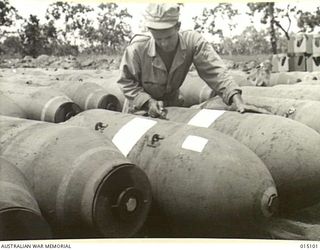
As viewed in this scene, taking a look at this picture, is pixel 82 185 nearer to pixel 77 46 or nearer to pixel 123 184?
pixel 123 184

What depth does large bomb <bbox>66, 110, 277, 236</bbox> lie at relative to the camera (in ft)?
4.30

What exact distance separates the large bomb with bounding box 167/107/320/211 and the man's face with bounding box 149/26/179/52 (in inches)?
11.1

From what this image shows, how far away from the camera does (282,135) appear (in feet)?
5.04

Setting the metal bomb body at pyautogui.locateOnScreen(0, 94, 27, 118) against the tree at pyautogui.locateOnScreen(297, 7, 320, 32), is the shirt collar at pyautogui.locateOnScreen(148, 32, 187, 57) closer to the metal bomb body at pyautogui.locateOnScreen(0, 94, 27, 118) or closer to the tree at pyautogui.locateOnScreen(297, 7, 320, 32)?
the tree at pyautogui.locateOnScreen(297, 7, 320, 32)

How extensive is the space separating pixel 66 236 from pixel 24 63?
56 centimetres

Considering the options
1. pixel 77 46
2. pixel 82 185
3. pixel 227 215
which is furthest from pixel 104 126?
pixel 227 215

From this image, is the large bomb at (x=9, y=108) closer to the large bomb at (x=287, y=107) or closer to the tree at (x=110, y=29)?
the tree at (x=110, y=29)

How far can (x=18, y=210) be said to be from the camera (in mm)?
1120

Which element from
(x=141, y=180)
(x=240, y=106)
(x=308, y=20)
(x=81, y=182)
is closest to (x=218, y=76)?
(x=240, y=106)

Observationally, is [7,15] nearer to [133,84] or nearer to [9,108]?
[9,108]

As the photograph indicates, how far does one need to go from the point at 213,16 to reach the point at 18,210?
75 centimetres

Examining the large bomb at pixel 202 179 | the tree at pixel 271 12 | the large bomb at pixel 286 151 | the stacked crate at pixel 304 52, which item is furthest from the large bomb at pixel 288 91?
the large bomb at pixel 202 179

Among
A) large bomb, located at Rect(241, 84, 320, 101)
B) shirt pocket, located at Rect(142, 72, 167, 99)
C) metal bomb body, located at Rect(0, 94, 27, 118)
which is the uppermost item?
shirt pocket, located at Rect(142, 72, 167, 99)

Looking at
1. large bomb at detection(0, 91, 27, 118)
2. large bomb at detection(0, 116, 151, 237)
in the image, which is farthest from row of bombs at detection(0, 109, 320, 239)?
large bomb at detection(0, 91, 27, 118)
